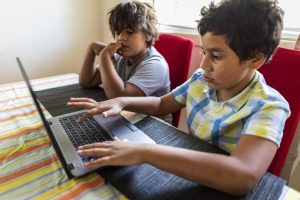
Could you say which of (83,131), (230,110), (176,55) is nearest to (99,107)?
(83,131)

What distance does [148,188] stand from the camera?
1.80 feet

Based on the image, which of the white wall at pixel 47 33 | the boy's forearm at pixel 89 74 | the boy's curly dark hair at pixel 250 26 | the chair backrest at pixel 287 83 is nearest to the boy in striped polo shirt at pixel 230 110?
the boy's curly dark hair at pixel 250 26

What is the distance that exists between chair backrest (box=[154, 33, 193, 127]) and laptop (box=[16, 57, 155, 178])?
0.51 m

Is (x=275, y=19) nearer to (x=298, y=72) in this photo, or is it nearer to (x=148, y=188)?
(x=298, y=72)

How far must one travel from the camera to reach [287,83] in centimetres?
83

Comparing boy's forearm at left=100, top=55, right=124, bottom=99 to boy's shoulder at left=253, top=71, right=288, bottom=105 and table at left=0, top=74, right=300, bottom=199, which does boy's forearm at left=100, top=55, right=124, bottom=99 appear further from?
→ boy's shoulder at left=253, top=71, right=288, bottom=105

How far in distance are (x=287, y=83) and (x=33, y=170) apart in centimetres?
85

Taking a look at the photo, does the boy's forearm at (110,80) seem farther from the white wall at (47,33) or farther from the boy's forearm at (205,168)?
the white wall at (47,33)

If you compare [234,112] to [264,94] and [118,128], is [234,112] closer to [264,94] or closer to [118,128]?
[264,94]

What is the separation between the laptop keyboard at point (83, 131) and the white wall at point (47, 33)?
139 centimetres

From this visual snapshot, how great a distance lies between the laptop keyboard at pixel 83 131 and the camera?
727 mm

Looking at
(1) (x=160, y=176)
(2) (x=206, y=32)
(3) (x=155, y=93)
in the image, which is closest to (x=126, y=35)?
(3) (x=155, y=93)

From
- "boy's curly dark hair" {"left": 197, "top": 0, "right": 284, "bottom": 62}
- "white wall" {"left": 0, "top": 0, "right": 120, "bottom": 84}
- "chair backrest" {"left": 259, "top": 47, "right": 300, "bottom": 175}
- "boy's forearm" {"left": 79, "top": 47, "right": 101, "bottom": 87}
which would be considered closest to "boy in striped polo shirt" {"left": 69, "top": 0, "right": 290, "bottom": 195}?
"boy's curly dark hair" {"left": 197, "top": 0, "right": 284, "bottom": 62}

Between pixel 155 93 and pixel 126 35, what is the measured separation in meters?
0.31
